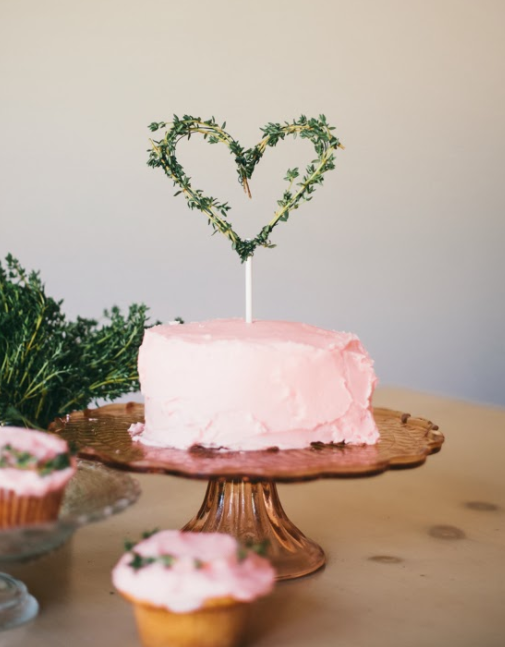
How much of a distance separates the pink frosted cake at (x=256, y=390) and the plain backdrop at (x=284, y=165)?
7.30 feet

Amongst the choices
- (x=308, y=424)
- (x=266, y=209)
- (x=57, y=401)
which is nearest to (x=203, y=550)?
(x=308, y=424)

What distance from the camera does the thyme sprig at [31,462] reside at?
3.97ft

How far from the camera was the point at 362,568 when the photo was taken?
156 centimetres

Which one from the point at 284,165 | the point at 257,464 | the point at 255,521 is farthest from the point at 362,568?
the point at 284,165

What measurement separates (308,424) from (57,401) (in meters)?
0.51

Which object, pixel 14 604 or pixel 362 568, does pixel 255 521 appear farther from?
pixel 14 604

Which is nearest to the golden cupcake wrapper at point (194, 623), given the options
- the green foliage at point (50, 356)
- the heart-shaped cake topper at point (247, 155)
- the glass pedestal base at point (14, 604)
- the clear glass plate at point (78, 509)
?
the clear glass plate at point (78, 509)

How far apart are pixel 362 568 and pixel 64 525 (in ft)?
2.01

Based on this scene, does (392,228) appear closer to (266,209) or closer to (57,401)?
(266,209)

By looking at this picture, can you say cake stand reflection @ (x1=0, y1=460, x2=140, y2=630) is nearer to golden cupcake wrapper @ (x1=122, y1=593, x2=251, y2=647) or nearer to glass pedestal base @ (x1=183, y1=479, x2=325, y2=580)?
golden cupcake wrapper @ (x1=122, y1=593, x2=251, y2=647)

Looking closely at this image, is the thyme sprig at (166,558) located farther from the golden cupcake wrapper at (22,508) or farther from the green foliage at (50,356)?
the green foliage at (50,356)

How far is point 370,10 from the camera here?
373 cm

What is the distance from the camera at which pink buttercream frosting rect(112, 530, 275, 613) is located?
1.12 m

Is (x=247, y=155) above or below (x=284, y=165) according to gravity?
below
